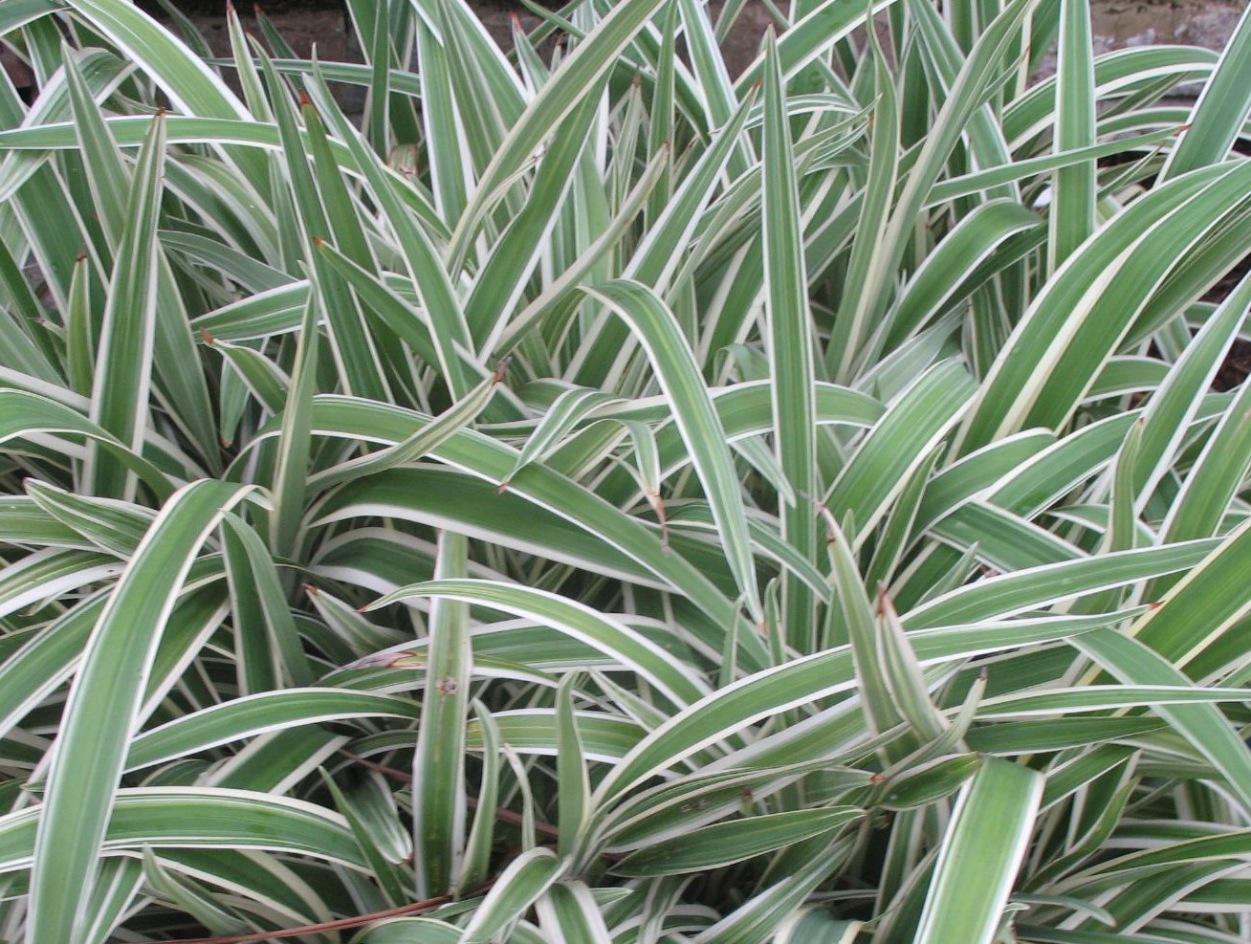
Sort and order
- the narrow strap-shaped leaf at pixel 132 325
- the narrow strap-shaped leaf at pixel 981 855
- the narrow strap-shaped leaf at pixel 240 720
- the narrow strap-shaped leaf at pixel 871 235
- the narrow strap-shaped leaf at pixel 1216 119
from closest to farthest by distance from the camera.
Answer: the narrow strap-shaped leaf at pixel 981 855 < the narrow strap-shaped leaf at pixel 240 720 < the narrow strap-shaped leaf at pixel 132 325 < the narrow strap-shaped leaf at pixel 871 235 < the narrow strap-shaped leaf at pixel 1216 119

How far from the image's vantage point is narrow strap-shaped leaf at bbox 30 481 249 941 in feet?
1.69

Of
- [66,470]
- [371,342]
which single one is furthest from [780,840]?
[66,470]

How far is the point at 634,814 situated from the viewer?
0.62 meters

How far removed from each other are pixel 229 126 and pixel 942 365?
1.82ft

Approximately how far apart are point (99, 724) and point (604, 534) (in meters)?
0.29

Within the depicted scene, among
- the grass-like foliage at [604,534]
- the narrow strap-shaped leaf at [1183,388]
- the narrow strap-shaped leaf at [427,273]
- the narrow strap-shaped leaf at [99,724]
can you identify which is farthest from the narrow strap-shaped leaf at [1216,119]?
the narrow strap-shaped leaf at [99,724]

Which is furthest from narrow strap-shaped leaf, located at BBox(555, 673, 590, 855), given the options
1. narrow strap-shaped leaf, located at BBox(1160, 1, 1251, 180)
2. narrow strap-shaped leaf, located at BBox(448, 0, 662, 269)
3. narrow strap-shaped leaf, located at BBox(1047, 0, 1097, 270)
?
narrow strap-shaped leaf, located at BBox(1160, 1, 1251, 180)

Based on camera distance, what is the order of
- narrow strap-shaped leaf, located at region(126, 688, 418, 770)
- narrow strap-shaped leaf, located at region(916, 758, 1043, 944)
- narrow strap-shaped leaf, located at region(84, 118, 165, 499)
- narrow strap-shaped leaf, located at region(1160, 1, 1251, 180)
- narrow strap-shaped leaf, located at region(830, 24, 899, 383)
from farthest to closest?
1. narrow strap-shaped leaf, located at region(1160, 1, 1251, 180)
2. narrow strap-shaped leaf, located at region(830, 24, 899, 383)
3. narrow strap-shaped leaf, located at region(84, 118, 165, 499)
4. narrow strap-shaped leaf, located at region(126, 688, 418, 770)
5. narrow strap-shaped leaf, located at region(916, 758, 1043, 944)

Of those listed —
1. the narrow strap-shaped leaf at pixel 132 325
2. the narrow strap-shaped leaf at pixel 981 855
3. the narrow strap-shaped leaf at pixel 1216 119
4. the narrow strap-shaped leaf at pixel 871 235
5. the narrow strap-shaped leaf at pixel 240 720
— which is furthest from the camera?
the narrow strap-shaped leaf at pixel 1216 119

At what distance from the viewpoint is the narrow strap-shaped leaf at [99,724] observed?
1.69ft

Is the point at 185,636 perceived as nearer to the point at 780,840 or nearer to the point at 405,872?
the point at 405,872

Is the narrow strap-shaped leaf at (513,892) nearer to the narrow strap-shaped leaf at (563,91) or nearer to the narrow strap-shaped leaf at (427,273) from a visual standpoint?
the narrow strap-shaped leaf at (427,273)

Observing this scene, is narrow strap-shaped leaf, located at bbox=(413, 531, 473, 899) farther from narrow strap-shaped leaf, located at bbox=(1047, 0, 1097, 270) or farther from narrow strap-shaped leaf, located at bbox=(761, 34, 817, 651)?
narrow strap-shaped leaf, located at bbox=(1047, 0, 1097, 270)

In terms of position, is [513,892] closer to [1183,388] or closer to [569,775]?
[569,775]
